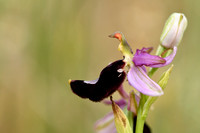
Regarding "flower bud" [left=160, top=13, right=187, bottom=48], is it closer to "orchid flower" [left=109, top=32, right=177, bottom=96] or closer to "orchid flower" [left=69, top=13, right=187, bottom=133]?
"orchid flower" [left=69, top=13, right=187, bottom=133]

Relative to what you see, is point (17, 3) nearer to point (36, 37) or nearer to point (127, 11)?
point (36, 37)

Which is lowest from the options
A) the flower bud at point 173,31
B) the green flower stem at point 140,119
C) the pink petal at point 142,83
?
the green flower stem at point 140,119

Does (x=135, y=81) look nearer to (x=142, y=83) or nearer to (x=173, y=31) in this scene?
(x=142, y=83)

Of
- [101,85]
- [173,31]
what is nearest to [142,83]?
[101,85]

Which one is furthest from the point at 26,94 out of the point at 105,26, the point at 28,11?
the point at 105,26

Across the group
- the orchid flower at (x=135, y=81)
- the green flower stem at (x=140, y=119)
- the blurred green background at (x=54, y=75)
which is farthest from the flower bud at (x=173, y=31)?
the blurred green background at (x=54, y=75)

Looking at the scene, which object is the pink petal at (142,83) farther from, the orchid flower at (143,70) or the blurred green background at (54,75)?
the blurred green background at (54,75)
